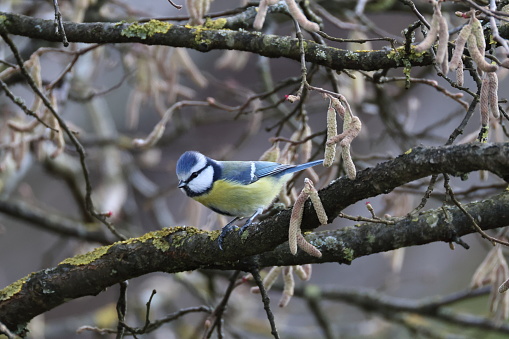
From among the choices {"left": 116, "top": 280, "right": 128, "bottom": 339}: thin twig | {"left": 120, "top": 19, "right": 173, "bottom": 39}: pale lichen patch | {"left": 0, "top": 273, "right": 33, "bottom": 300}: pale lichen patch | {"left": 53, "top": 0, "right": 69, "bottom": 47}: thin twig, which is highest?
{"left": 53, "top": 0, "right": 69, "bottom": 47}: thin twig

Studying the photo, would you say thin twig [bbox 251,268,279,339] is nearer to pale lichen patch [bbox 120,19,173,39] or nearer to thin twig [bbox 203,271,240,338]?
thin twig [bbox 203,271,240,338]

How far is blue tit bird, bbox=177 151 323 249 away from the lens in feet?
8.61

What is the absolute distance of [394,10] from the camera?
3928 mm

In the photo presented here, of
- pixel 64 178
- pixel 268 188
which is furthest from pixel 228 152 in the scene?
pixel 64 178

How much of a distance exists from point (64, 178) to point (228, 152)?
4.56ft

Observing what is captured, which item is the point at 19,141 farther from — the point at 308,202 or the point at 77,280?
the point at 308,202

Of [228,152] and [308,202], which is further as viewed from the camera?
[228,152]

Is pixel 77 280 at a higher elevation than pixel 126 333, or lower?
higher

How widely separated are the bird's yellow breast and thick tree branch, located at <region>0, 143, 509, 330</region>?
54cm

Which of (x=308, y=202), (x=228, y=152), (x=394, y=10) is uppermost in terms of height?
(x=394, y=10)

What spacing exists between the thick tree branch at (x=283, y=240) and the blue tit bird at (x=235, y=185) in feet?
1.81

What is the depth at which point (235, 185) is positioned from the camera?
2664 millimetres

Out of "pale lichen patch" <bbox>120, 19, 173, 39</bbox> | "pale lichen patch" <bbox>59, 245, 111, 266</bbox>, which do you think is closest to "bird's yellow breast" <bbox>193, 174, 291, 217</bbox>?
"pale lichen patch" <bbox>59, 245, 111, 266</bbox>

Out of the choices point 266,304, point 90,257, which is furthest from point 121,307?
point 266,304
